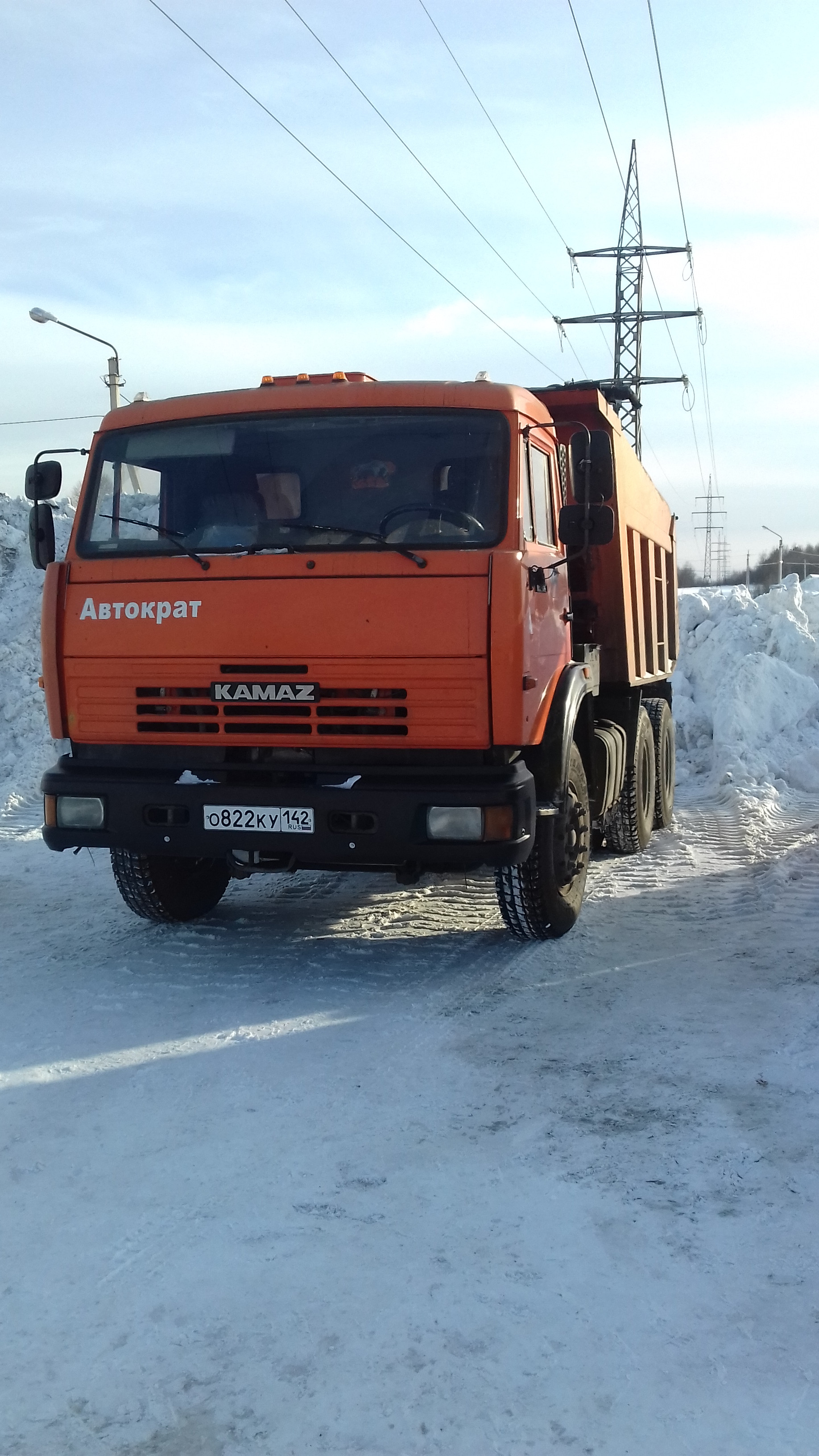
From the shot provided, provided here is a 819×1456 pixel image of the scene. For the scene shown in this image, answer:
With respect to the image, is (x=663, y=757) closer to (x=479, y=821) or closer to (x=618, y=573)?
(x=618, y=573)

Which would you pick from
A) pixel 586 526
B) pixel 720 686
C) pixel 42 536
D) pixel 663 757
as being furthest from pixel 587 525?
pixel 720 686

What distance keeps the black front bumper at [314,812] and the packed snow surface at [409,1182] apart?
2.03 feet

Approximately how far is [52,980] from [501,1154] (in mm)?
2679

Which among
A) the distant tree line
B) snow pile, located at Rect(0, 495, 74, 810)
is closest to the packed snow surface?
snow pile, located at Rect(0, 495, 74, 810)

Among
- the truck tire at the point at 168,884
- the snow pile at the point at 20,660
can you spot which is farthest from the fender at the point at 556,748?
the snow pile at the point at 20,660

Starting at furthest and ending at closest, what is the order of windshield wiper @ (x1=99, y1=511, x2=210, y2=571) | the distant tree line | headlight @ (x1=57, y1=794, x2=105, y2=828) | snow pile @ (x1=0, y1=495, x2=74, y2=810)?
the distant tree line → snow pile @ (x1=0, y1=495, x2=74, y2=810) → headlight @ (x1=57, y1=794, x2=105, y2=828) → windshield wiper @ (x1=99, y1=511, x2=210, y2=571)

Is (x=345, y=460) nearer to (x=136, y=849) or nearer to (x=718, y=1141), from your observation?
(x=136, y=849)

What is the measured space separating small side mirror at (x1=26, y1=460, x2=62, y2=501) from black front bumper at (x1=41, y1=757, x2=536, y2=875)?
1.43 metres

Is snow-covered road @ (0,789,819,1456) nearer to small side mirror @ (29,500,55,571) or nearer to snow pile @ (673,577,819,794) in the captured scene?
small side mirror @ (29,500,55,571)

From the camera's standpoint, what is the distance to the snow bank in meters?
12.1

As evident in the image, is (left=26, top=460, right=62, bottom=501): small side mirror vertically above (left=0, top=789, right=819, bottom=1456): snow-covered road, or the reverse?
(left=26, top=460, right=62, bottom=501): small side mirror

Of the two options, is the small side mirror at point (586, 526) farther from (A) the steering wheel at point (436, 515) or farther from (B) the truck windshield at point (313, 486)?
(A) the steering wheel at point (436, 515)

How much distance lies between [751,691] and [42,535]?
988cm

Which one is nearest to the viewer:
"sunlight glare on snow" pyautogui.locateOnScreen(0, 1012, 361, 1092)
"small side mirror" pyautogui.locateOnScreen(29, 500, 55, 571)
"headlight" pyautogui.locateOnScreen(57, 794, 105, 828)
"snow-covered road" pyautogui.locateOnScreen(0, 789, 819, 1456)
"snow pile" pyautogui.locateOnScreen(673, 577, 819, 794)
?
"snow-covered road" pyautogui.locateOnScreen(0, 789, 819, 1456)
